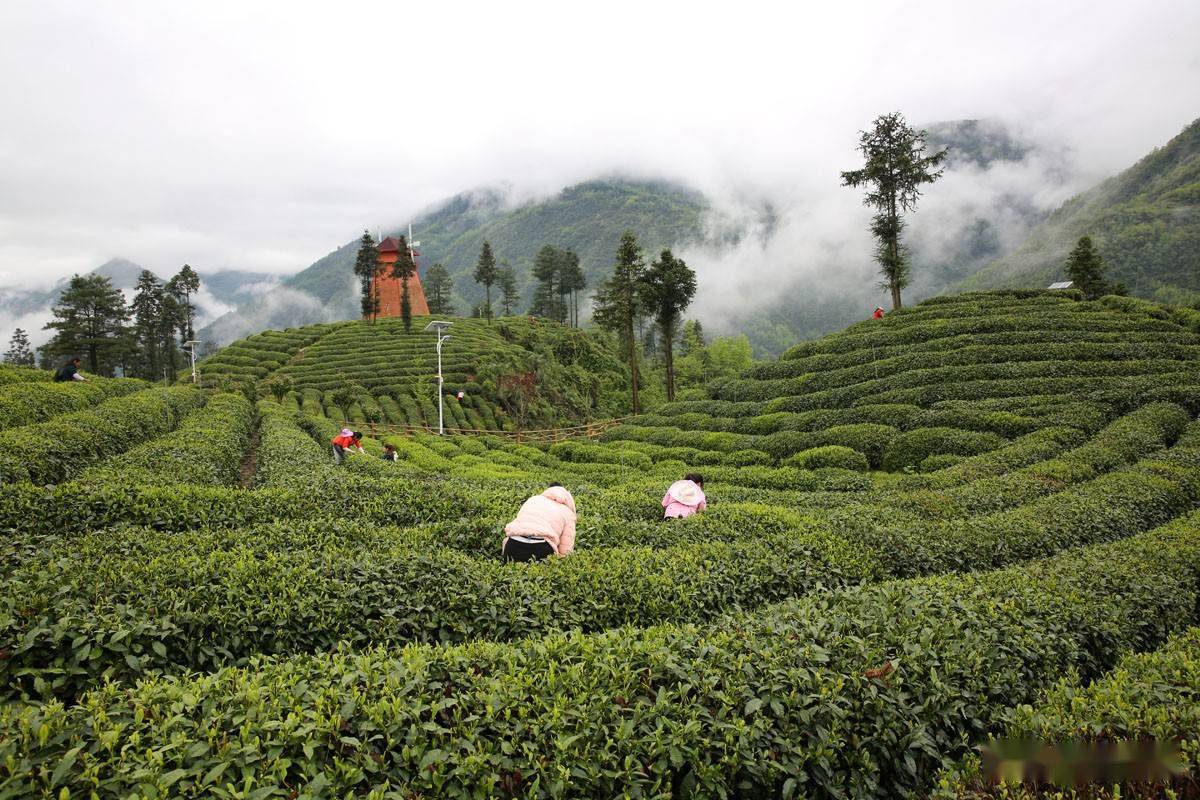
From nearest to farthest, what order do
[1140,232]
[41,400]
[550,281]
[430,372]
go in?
[41,400], [430,372], [550,281], [1140,232]

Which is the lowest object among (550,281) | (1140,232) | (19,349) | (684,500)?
(684,500)

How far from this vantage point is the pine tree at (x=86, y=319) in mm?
52781

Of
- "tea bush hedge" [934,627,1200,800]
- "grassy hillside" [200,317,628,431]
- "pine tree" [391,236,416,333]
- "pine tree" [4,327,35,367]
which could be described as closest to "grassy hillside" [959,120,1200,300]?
"grassy hillside" [200,317,628,431]

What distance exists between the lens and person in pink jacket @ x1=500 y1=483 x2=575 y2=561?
6.79 meters

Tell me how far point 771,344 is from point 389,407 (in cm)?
14171

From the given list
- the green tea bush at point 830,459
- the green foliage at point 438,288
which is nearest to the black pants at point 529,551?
the green tea bush at point 830,459

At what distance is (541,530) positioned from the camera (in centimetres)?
686

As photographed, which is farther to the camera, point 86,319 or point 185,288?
point 185,288

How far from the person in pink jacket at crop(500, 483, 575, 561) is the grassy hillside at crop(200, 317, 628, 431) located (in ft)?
125

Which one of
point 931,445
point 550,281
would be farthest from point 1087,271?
point 550,281

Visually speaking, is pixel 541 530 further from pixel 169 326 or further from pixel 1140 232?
pixel 1140 232

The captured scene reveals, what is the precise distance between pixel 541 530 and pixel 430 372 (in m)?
49.6

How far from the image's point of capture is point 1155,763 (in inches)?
103

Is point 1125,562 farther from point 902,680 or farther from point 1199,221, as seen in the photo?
point 1199,221
